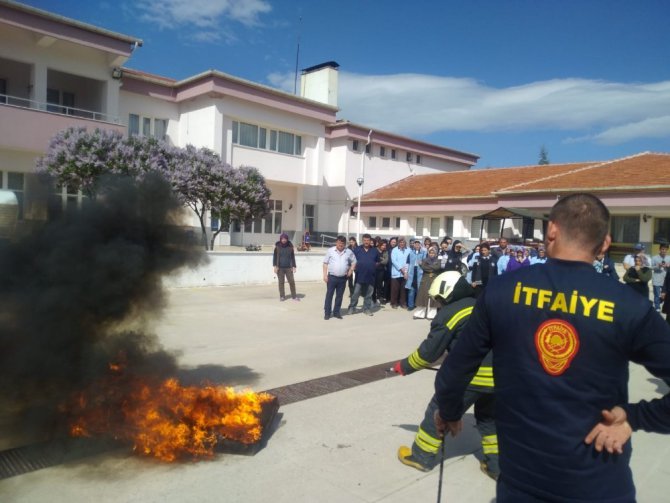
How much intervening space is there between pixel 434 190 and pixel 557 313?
2916 centimetres

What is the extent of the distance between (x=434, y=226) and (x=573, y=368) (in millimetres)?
28175

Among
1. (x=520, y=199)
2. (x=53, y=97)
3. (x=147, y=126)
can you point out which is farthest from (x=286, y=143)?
(x=520, y=199)

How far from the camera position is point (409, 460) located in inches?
155

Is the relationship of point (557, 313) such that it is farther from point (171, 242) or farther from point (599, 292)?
point (171, 242)

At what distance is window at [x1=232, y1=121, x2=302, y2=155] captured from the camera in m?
25.4

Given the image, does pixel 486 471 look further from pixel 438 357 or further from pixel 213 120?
pixel 213 120

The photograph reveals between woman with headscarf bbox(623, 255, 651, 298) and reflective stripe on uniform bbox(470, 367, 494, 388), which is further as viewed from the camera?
woman with headscarf bbox(623, 255, 651, 298)

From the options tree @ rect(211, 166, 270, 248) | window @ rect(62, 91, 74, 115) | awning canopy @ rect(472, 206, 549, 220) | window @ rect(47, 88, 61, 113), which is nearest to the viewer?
tree @ rect(211, 166, 270, 248)

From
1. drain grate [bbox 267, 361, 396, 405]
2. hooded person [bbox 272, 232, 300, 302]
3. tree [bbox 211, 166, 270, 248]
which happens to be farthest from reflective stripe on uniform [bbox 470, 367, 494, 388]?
tree [bbox 211, 166, 270, 248]

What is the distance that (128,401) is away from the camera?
3893mm

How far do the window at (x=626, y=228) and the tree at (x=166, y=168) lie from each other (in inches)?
613

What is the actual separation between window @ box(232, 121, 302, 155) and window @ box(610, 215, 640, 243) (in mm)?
16438

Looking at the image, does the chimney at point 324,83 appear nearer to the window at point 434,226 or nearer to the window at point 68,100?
the window at point 434,226

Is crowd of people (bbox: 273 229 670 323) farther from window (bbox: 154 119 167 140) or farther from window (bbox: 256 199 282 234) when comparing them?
window (bbox: 256 199 282 234)
